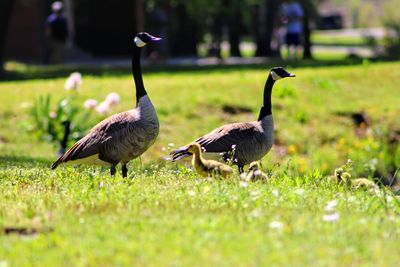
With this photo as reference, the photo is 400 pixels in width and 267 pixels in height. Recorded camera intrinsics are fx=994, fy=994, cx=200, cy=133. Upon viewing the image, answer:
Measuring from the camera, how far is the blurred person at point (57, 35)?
31.6m

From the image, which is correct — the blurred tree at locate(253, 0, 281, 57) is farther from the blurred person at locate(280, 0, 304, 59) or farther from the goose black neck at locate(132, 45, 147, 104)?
the goose black neck at locate(132, 45, 147, 104)

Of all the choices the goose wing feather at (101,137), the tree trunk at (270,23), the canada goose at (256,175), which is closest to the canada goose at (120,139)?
the goose wing feather at (101,137)

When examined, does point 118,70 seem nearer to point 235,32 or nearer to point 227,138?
point 235,32

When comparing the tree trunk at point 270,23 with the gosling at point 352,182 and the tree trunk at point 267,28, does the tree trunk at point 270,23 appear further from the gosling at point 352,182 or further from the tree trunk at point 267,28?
the gosling at point 352,182

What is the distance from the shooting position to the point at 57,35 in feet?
105

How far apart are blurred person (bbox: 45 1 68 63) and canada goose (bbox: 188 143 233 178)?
21420 millimetres

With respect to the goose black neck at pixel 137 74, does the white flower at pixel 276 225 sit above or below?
below

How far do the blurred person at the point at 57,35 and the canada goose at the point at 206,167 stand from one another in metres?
21.4

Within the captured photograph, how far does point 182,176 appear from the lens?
10234 millimetres

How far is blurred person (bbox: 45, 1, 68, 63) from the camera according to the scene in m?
31.6

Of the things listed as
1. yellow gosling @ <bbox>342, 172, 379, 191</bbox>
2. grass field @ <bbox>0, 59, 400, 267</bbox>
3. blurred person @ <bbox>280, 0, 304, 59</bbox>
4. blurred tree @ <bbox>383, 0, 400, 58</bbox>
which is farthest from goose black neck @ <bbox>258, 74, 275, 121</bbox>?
blurred tree @ <bbox>383, 0, 400, 58</bbox>

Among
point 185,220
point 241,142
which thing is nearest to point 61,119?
point 241,142

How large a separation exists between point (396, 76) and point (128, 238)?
705 inches

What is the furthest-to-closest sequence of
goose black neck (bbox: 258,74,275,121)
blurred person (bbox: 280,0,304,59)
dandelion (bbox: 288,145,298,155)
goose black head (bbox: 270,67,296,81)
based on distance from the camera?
Result: 1. blurred person (bbox: 280,0,304,59)
2. dandelion (bbox: 288,145,298,155)
3. goose black head (bbox: 270,67,296,81)
4. goose black neck (bbox: 258,74,275,121)
